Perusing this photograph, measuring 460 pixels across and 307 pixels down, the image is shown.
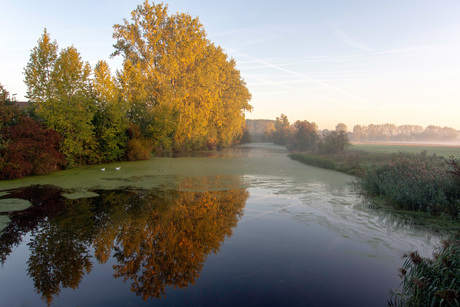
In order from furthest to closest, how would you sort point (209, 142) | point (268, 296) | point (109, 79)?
point (209, 142) → point (109, 79) → point (268, 296)

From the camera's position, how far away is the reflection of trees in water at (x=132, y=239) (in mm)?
3637

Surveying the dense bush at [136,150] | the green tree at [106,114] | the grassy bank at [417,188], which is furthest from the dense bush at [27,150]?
the grassy bank at [417,188]

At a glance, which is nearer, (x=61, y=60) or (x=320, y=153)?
(x=61, y=60)

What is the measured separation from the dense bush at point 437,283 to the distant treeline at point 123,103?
12.6 meters

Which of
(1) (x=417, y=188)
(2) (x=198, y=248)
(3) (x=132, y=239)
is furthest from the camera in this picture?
(1) (x=417, y=188)

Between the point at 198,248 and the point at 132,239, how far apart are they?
1253 millimetres

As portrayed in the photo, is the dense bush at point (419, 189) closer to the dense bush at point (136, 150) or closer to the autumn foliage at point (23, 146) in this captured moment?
the autumn foliage at point (23, 146)

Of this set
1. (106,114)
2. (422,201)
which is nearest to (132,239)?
(422,201)

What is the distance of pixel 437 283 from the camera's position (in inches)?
107

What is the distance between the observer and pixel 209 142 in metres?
33.6

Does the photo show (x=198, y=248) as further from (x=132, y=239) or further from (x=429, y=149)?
(x=429, y=149)

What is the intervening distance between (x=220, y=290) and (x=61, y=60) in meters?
13.9

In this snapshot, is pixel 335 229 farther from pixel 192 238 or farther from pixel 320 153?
pixel 320 153

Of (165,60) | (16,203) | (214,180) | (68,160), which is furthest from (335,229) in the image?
(165,60)
